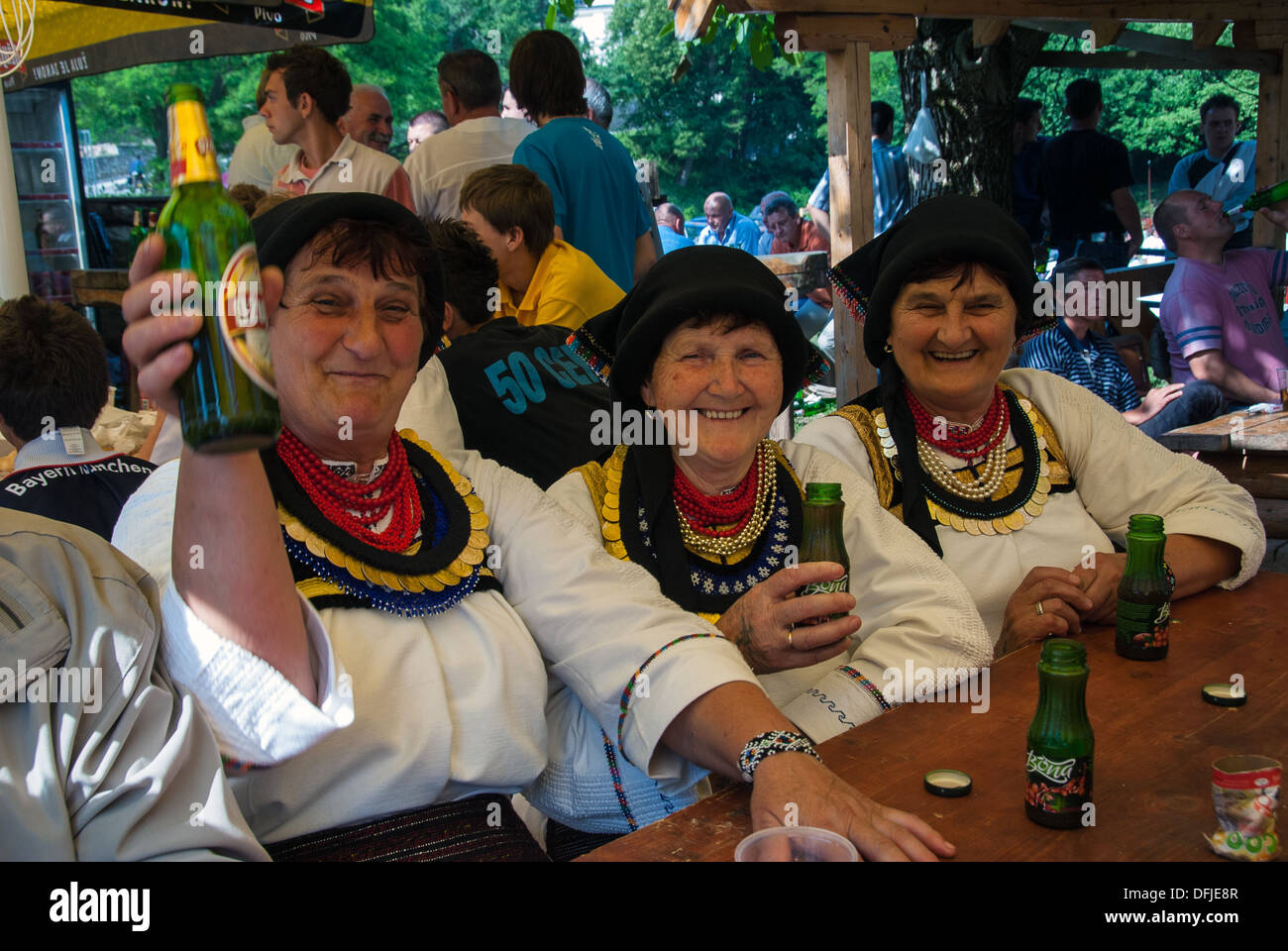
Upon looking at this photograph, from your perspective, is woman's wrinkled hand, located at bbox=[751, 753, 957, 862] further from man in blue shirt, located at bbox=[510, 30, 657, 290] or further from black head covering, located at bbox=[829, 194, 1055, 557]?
man in blue shirt, located at bbox=[510, 30, 657, 290]

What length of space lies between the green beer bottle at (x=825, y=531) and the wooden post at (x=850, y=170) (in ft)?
10.6

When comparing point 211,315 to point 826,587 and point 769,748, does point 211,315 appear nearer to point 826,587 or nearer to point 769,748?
point 769,748

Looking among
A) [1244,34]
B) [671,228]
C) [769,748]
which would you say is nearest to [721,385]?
[769,748]

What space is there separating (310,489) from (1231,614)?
208 cm

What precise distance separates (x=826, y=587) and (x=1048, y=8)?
4.75 m

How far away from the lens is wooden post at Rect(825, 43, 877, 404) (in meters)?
5.26

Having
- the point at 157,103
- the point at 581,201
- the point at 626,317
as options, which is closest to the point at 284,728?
the point at 626,317

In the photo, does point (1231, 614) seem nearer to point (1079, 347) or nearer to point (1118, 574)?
point (1118, 574)

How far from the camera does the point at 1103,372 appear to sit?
6.09 metres

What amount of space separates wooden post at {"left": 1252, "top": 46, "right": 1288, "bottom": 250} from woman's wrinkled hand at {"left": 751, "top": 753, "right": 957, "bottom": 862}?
23.8 ft

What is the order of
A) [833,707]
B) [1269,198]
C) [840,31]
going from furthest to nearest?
[1269,198] → [840,31] → [833,707]

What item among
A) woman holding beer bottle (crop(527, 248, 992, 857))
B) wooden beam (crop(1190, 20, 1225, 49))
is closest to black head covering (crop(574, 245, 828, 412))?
woman holding beer bottle (crop(527, 248, 992, 857))
